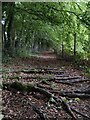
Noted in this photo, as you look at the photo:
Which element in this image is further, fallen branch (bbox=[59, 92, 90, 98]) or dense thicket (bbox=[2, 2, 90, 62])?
dense thicket (bbox=[2, 2, 90, 62])

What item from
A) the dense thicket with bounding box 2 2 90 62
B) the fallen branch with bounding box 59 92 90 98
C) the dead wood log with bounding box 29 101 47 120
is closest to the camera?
the dead wood log with bounding box 29 101 47 120

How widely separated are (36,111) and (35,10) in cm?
792

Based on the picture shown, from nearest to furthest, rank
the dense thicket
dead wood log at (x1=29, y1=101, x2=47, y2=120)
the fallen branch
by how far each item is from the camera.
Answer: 1. dead wood log at (x1=29, y1=101, x2=47, y2=120)
2. the fallen branch
3. the dense thicket

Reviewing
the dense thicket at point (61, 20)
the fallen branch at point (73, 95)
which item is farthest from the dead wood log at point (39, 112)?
the dense thicket at point (61, 20)

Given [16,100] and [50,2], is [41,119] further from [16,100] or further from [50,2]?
[50,2]

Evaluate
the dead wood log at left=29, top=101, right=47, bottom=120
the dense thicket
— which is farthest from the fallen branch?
the dense thicket

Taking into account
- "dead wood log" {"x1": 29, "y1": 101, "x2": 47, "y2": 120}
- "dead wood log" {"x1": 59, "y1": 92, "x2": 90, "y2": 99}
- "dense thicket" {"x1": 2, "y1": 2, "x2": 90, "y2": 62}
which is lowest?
"dead wood log" {"x1": 29, "y1": 101, "x2": 47, "y2": 120}

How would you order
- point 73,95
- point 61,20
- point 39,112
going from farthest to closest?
point 61,20, point 73,95, point 39,112

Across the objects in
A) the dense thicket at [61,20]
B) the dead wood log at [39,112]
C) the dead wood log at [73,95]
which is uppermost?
the dense thicket at [61,20]

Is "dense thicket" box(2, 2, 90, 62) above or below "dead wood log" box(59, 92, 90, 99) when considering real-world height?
above

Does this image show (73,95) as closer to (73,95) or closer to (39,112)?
(73,95)

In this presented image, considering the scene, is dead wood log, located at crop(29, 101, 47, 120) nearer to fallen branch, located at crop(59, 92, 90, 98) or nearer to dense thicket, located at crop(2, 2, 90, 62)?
fallen branch, located at crop(59, 92, 90, 98)

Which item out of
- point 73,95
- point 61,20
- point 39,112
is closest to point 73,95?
point 73,95

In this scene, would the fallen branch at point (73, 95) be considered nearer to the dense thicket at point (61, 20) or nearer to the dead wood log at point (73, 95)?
the dead wood log at point (73, 95)
